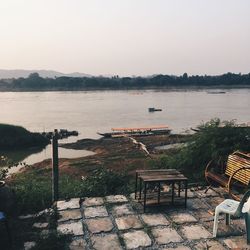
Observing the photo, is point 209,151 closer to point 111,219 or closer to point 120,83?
point 111,219

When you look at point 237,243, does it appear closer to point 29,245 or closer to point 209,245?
point 209,245

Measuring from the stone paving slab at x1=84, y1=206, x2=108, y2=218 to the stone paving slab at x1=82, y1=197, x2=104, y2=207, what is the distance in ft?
0.58

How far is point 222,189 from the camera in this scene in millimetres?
7965

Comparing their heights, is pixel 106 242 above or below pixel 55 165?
below

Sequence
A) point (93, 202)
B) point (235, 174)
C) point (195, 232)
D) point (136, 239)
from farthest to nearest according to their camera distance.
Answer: point (235, 174) < point (93, 202) < point (195, 232) < point (136, 239)

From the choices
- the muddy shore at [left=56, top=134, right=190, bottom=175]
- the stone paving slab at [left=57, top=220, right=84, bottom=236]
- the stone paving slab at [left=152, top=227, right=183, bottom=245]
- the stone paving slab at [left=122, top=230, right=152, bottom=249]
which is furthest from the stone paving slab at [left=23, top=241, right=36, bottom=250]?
the muddy shore at [left=56, top=134, right=190, bottom=175]

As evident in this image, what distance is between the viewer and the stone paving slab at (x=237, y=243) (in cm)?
531

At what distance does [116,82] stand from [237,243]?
143m

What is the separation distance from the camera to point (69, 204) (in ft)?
22.9

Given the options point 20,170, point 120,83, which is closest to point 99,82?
point 120,83

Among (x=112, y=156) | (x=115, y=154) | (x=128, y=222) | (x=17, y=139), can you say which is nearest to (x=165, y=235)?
(x=128, y=222)

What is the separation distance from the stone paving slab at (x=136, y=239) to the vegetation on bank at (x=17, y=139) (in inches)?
993

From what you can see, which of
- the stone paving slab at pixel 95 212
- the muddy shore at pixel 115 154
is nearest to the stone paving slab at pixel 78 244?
the stone paving slab at pixel 95 212

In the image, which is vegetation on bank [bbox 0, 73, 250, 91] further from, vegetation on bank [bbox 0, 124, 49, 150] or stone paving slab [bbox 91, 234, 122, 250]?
stone paving slab [bbox 91, 234, 122, 250]
